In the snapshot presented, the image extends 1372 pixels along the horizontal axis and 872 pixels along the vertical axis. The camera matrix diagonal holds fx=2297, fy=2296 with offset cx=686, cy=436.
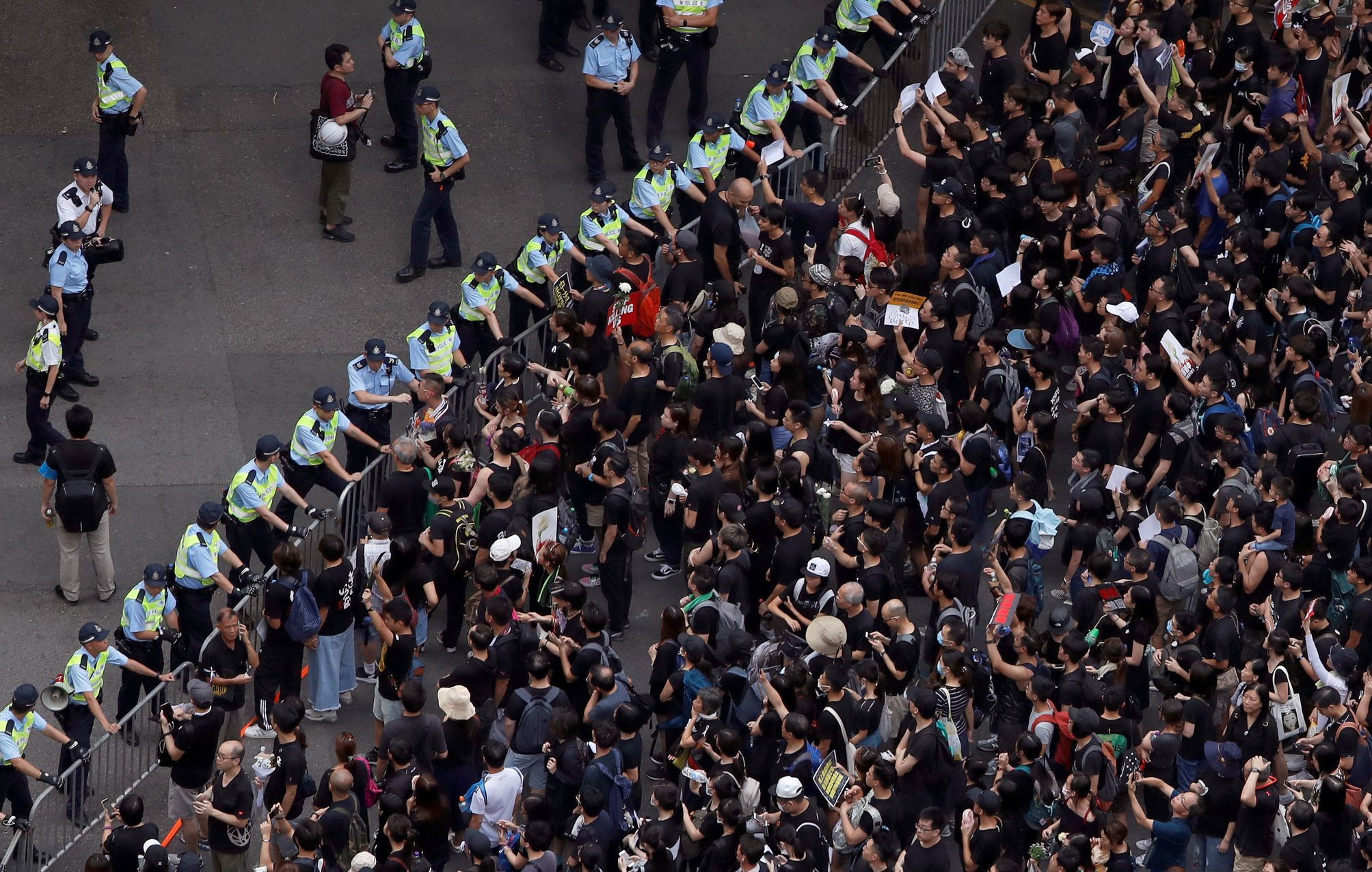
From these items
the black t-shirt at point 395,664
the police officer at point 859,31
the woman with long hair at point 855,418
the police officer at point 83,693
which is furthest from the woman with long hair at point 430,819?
the police officer at point 859,31

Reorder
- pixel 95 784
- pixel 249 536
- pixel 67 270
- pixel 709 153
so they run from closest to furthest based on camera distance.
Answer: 1. pixel 95 784
2. pixel 249 536
3. pixel 67 270
4. pixel 709 153

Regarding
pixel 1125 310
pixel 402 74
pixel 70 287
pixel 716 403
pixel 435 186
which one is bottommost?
pixel 70 287

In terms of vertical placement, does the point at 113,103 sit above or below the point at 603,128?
below

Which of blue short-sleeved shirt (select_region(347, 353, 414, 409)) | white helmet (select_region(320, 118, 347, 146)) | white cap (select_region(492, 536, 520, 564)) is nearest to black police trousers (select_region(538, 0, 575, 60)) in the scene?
white helmet (select_region(320, 118, 347, 146))

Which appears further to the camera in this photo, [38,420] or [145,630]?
[38,420]

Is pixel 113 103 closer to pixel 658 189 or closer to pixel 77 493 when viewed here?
pixel 77 493

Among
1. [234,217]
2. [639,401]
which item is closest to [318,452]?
[639,401]

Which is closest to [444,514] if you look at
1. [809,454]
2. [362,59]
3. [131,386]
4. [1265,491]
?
[809,454]
